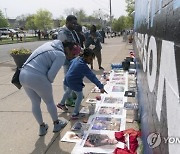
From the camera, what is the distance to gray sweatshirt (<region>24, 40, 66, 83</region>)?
337 cm

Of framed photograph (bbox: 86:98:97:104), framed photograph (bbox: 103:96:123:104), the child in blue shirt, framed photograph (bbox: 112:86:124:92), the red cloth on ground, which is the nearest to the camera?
the red cloth on ground

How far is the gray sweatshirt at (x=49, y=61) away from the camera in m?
3.37

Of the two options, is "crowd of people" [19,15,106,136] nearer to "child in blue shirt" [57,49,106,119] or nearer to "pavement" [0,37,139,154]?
"child in blue shirt" [57,49,106,119]

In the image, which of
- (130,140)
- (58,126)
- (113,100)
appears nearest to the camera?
(130,140)

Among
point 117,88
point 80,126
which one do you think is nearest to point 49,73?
point 80,126

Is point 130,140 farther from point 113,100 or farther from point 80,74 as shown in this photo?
point 113,100

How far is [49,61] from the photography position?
11.2 feet

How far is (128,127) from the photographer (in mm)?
3900

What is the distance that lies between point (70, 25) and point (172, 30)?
3950 millimetres

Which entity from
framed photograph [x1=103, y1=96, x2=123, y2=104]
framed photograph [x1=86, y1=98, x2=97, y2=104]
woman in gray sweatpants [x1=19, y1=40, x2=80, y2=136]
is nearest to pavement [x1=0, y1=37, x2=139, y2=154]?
framed photograph [x1=86, y1=98, x2=97, y2=104]

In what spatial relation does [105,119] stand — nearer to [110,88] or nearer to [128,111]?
[128,111]

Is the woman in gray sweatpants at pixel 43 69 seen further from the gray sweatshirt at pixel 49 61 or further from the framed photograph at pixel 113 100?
the framed photograph at pixel 113 100

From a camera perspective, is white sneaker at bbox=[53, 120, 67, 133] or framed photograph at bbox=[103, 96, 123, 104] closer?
white sneaker at bbox=[53, 120, 67, 133]

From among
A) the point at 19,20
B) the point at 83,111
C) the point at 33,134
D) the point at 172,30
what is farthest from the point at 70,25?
the point at 19,20
